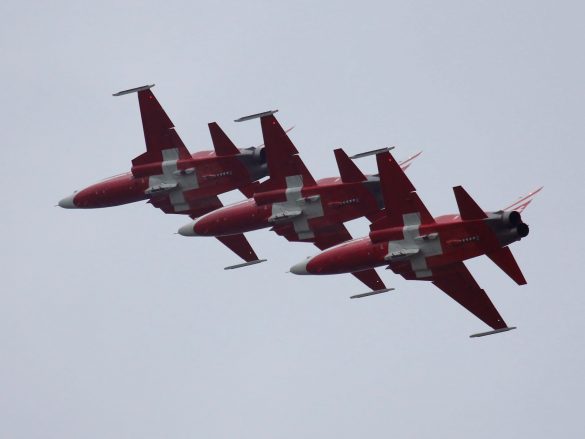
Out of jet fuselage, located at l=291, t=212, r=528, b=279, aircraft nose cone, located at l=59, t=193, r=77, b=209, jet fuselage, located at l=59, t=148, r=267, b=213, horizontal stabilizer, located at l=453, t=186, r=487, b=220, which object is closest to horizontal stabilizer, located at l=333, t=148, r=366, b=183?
jet fuselage, located at l=291, t=212, r=528, b=279

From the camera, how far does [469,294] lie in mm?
173500

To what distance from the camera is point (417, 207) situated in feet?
550

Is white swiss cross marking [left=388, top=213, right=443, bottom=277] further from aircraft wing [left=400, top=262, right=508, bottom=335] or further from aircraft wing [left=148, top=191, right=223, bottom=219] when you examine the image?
aircraft wing [left=148, top=191, right=223, bottom=219]

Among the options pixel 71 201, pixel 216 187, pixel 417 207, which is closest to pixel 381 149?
pixel 417 207

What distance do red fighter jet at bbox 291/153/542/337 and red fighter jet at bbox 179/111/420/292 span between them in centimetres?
429

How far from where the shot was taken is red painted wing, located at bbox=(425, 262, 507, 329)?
172 m

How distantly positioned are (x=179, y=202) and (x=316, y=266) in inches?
569

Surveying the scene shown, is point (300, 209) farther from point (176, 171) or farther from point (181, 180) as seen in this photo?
point (176, 171)

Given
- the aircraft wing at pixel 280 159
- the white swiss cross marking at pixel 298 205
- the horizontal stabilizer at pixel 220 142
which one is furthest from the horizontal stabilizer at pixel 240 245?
the aircraft wing at pixel 280 159

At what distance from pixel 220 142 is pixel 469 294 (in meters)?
21.7

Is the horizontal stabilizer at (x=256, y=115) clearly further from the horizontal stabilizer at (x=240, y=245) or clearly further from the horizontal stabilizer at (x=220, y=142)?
the horizontal stabilizer at (x=240, y=245)

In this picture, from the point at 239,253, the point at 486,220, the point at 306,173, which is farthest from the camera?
the point at 239,253

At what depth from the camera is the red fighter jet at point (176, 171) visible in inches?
7023

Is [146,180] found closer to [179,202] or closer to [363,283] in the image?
[179,202]
